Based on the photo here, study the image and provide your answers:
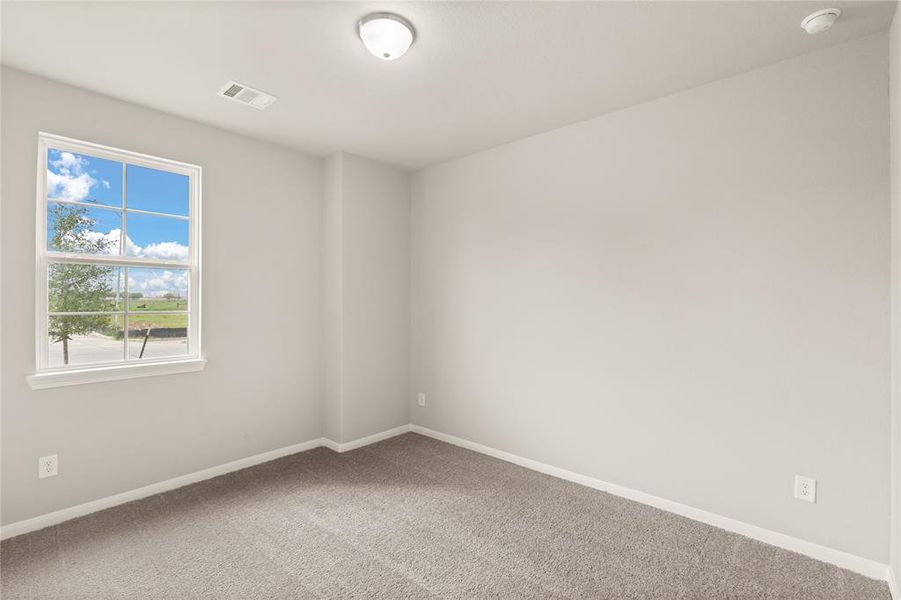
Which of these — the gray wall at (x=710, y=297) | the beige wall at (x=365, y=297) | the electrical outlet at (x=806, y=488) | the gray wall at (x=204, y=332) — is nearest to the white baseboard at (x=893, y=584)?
the gray wall at (x=710, y=297)

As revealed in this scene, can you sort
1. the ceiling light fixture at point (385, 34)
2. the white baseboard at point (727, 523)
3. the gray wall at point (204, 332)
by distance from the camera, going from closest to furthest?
the ceiling light fixture at point (385, 34) < the white baseboard at point (727, 523) < the gray wall at point (204, 332)

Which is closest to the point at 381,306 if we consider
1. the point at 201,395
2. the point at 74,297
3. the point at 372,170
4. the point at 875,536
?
the point at 372,170

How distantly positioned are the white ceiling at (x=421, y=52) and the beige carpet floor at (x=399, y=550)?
8.48 feet

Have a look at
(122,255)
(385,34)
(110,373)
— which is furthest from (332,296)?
(385,34)

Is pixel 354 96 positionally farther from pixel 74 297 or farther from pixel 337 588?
pixel 337 588

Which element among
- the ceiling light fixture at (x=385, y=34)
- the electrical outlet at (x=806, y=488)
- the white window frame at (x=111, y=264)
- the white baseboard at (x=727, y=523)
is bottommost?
the white baseboard at (x=727, y=523)

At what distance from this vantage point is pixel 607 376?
9.98 ft

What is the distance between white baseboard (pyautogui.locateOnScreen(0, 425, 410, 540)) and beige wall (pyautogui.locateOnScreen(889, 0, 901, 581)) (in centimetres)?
341

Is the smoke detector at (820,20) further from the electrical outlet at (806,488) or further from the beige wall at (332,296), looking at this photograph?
the beige wall at (332,296)

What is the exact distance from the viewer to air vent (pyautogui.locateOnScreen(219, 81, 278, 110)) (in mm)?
2654

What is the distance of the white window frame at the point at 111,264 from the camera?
8.36 feet

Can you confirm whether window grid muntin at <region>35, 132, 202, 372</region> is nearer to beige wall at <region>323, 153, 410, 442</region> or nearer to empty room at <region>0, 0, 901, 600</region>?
empty room at <region>0, 0, 901, 600</region>

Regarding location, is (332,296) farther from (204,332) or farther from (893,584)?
(893,584)

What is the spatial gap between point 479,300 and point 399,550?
6.78 feet
